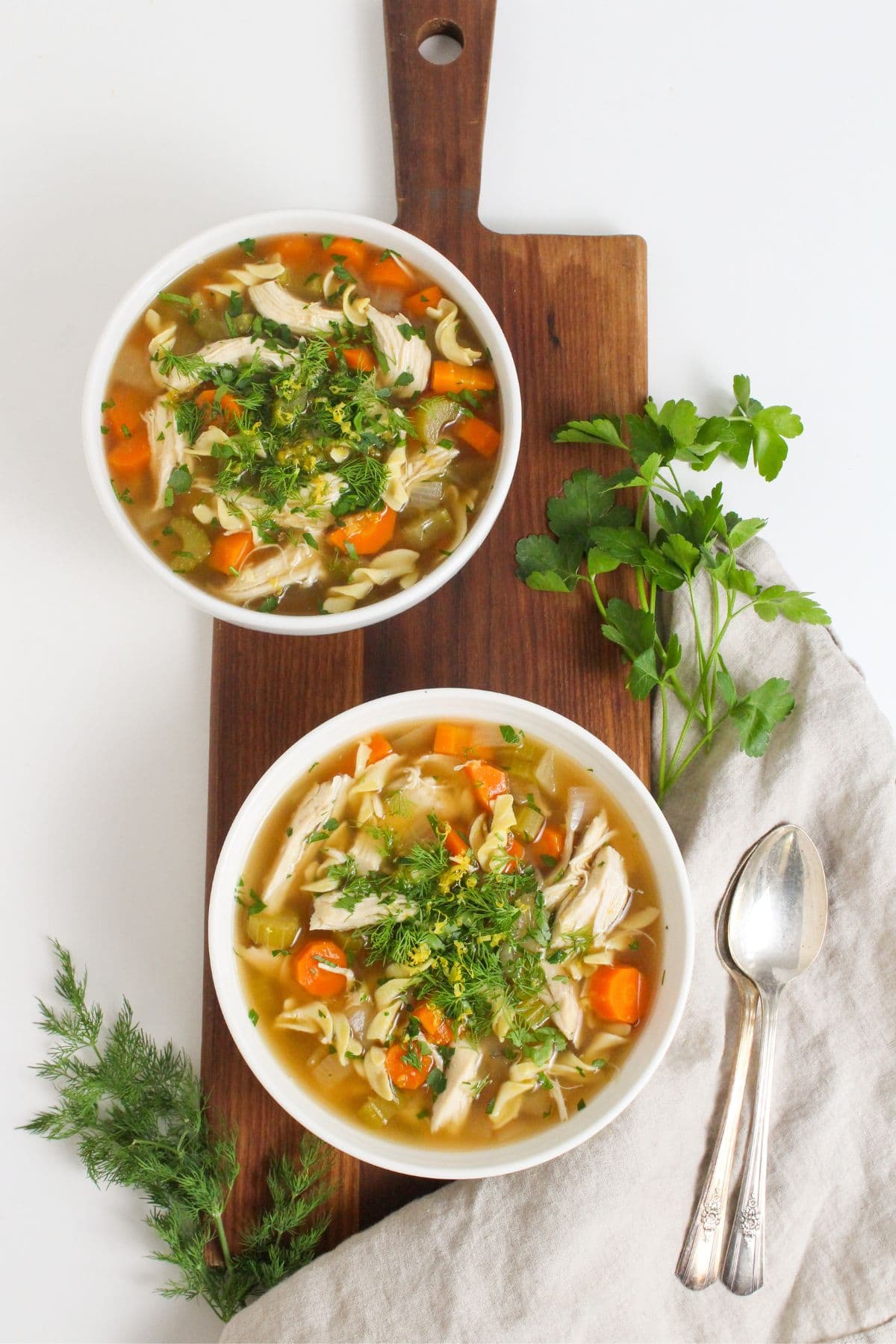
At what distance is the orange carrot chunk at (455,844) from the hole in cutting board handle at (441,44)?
2288 millimetres

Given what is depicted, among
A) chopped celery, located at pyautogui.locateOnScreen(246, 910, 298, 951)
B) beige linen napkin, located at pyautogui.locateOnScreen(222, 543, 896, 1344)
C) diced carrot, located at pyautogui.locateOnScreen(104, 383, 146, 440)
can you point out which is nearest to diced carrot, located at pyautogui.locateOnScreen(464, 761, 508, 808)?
chopped celery, located at pyautogui.locateOnScreen(246, 910, 298, 951)

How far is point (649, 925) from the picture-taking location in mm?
2719

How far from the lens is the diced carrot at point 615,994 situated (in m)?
2.66

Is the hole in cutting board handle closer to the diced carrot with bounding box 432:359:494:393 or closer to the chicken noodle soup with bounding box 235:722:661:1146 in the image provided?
the diced carrot with bounding box 432:359:494:393

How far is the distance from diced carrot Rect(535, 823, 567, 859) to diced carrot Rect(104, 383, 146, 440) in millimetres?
1462

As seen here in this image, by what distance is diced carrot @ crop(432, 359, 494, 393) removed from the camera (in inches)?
110

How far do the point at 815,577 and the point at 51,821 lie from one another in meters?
2.52

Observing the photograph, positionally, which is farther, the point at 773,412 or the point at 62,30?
the point at 62,30

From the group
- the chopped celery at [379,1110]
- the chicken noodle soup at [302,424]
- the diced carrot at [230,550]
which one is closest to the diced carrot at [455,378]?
the chicken noodle soup at [302,424]

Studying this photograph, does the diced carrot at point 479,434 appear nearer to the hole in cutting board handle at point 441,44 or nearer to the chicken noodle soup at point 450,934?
the chicken noodle soup at point 450,934

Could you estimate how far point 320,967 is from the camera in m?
2.65

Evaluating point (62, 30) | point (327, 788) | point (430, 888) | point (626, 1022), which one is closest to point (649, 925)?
point (626, 1022)

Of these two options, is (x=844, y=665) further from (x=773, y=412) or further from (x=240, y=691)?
(x=240, y=691)

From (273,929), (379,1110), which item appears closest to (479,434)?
(273,929)
